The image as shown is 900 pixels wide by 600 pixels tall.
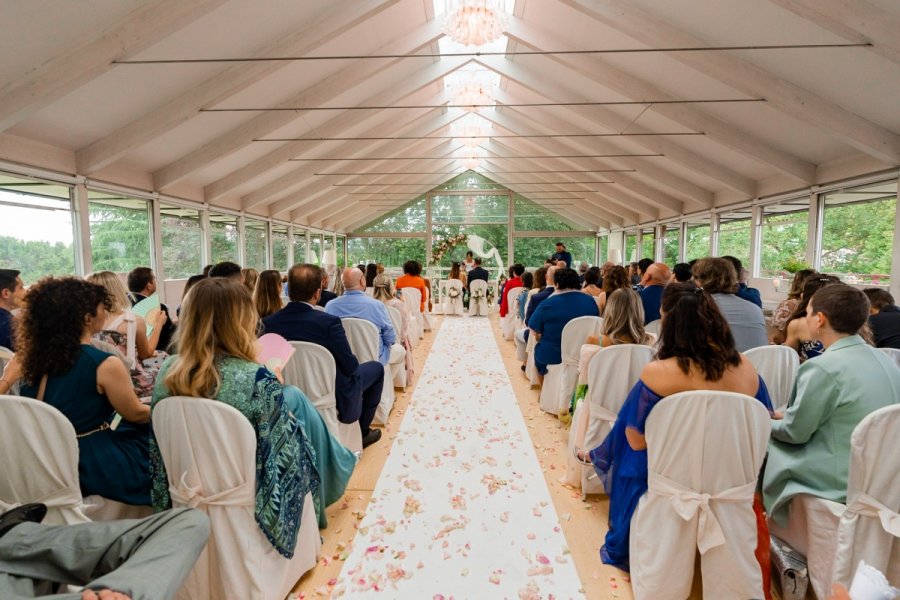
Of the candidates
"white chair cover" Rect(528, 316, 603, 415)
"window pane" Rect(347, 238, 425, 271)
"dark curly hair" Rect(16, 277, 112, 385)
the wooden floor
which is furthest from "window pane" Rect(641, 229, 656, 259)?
"dark curly hair" Rect(16, 277, 112, 385)

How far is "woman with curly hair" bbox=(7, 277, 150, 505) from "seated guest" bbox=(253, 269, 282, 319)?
129 cm

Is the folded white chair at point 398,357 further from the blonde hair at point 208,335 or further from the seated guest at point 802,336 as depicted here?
the seated guest at point 802,336

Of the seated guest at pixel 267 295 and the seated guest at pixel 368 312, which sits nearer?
the seated guest at pixel 267 295

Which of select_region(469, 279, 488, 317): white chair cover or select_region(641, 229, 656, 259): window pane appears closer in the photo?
select_region(469, 279, 488, 317): white chair cover

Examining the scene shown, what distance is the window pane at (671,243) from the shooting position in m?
12.1

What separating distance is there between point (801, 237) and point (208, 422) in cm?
870

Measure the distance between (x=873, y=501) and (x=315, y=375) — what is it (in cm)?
254

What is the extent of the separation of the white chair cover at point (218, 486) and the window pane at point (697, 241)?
10913 mm

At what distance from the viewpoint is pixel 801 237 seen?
7.36 metres

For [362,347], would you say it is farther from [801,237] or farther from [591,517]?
[801,237]

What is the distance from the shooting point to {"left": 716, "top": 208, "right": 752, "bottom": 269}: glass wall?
8.85 metres

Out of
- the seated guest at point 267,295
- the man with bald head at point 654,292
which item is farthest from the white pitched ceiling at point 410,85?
the seated guest at point 267,295

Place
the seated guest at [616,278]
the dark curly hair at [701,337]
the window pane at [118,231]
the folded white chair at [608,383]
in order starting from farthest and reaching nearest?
the window pane at [118,231]
the seated guest at [616,278]
the folded white chair at [608,383]
the dark curly hair at [701,337]

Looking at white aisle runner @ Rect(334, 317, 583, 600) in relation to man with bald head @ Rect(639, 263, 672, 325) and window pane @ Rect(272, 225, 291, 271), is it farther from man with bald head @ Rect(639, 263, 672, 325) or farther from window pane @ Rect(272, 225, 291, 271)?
window pane @ Rect(272, 225, 291, 271)
